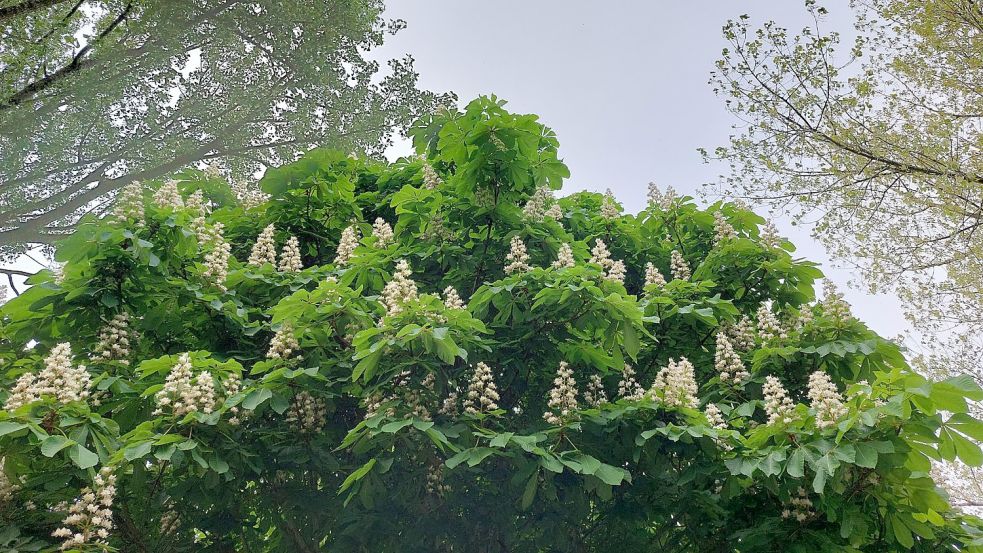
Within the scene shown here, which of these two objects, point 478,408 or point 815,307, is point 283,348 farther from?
point 815,307

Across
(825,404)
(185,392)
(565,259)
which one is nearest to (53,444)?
(185,392)

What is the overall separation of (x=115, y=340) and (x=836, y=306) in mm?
5260

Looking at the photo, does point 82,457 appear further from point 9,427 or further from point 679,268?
point 679,268

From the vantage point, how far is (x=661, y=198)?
25.2 feet

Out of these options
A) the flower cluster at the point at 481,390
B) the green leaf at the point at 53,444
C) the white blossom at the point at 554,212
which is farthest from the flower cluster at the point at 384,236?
the green leaf at the point at 53,444

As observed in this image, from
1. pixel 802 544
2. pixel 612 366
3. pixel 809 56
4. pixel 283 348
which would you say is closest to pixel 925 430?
pixel 802 544

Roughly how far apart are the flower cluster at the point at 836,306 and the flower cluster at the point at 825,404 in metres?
1.30

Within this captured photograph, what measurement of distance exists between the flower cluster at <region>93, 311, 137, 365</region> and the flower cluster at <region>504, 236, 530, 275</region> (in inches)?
110

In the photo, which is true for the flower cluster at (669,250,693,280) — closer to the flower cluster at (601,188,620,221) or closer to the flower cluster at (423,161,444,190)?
the flower cluster at (601,188,620,221)

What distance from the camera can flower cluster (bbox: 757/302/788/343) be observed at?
586 centimetres

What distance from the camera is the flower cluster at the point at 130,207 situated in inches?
213

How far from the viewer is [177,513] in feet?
18.2

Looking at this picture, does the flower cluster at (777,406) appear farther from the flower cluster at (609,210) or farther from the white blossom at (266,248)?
the white blossom at (266,248)

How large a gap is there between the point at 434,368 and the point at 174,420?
1607 millimetres
